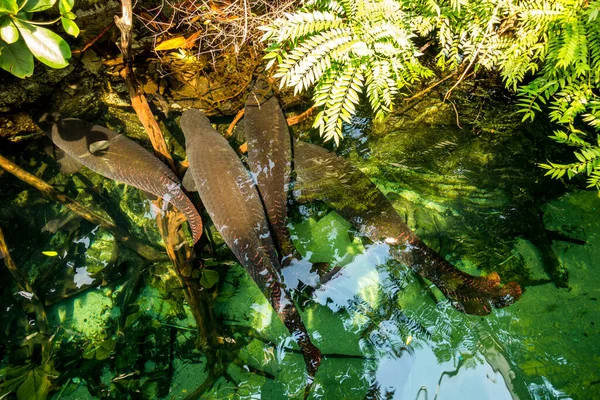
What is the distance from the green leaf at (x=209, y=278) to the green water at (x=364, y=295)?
62 mm

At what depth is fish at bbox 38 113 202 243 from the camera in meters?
4.37

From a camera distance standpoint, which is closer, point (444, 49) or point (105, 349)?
point (105, 349)

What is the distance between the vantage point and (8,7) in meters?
2.56

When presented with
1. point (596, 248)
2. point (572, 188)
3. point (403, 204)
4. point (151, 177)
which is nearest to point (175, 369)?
point (151, 177)

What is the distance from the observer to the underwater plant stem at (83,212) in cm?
413

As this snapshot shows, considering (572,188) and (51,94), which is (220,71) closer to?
(51,94)

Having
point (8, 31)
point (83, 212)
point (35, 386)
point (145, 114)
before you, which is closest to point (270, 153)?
point (145, 114)

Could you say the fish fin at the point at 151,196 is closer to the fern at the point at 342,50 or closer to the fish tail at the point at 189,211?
the fish tail at the point at 189,211

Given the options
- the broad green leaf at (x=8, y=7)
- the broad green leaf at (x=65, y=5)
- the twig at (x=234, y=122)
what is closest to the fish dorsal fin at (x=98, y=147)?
the twig at (x=234, y=122)

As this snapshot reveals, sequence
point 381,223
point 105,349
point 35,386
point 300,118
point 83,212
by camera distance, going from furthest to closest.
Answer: point 300,118
point 83,212
point 381,223
point 105,349
point 35,386

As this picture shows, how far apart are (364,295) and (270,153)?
2.03m

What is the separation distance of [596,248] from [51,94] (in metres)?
6.28

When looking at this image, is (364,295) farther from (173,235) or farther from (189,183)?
(189,183)

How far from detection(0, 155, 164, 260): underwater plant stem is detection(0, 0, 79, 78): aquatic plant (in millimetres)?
1705
